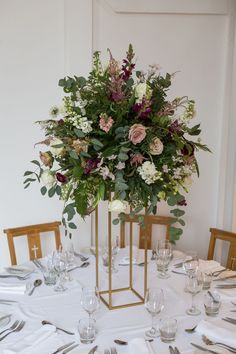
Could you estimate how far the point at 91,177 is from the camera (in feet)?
5.47

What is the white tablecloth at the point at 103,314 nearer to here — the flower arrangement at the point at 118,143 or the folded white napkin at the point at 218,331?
the folded white napkin at the point at 218,331

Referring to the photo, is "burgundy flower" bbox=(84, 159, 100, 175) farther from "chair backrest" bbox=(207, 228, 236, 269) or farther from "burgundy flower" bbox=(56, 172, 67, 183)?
"chair backrest" bbox=(207, 228, 236, 269)

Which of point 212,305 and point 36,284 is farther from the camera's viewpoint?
point 36,284

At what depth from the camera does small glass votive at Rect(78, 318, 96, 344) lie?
61.8 inches

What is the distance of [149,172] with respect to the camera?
5.16ft

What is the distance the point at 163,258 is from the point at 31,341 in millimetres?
968

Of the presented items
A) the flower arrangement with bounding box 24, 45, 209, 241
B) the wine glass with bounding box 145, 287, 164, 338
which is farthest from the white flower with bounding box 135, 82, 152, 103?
the wine glass with bounding box 145, 287, 164, 338

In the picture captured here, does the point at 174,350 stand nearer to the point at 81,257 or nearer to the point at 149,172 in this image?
the point at 149,172

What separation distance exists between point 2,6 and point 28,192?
1408 mm

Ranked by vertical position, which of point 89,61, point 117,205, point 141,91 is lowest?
point 117,205

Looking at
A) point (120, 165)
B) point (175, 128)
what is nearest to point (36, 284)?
point (120, 165)

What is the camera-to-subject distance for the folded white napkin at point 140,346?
148cm

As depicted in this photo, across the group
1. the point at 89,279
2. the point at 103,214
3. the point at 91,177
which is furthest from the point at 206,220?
the point at 91,177

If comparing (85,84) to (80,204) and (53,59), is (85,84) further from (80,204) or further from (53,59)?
(53,59)
